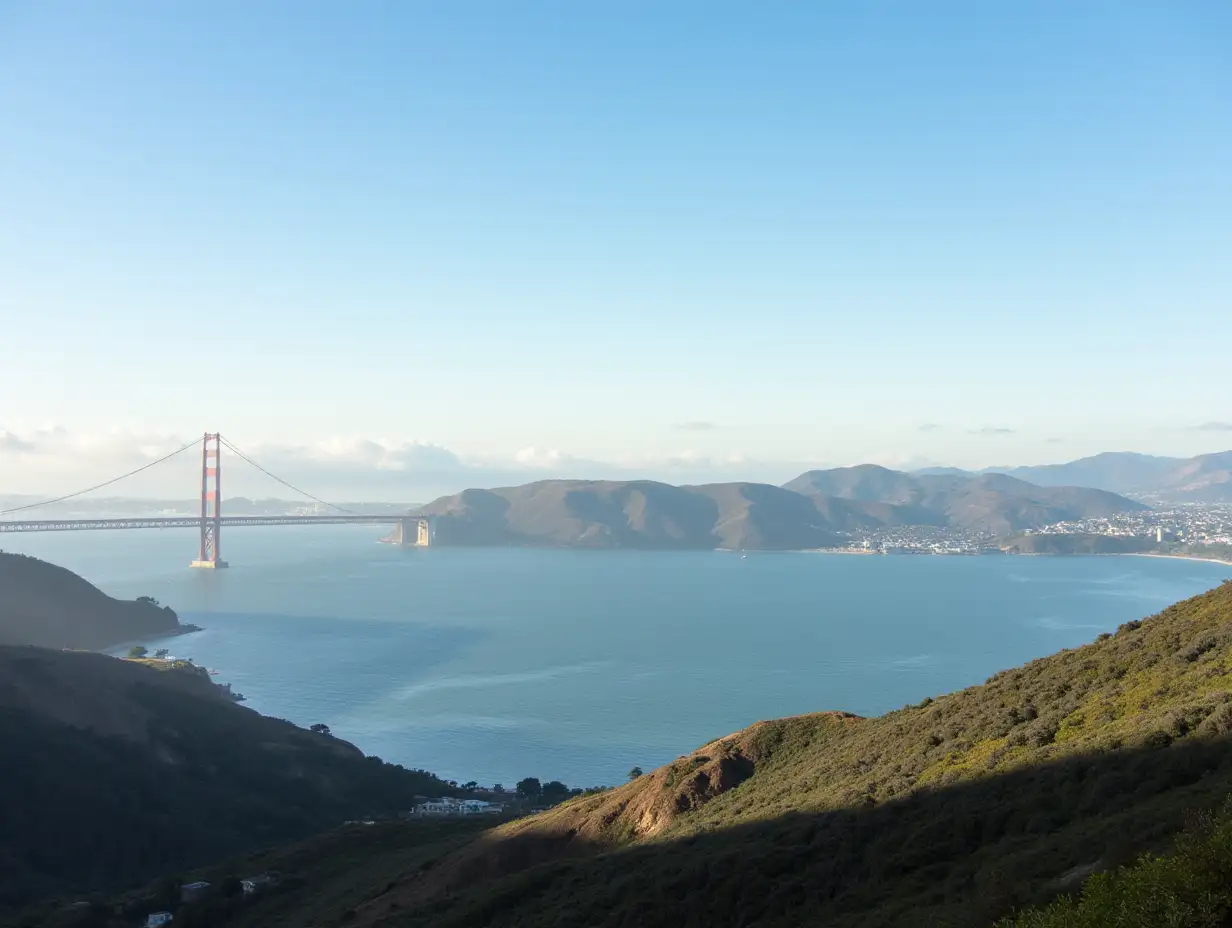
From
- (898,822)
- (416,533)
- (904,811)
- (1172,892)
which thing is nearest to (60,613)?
(904,811)

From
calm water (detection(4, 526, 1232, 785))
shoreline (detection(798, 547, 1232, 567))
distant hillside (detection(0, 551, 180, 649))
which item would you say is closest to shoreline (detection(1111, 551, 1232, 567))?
shoreline (detection(798, 547, 1232, 567))

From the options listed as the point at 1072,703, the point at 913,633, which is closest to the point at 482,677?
the point at 913,633

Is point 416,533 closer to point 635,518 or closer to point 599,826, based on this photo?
point 635,518

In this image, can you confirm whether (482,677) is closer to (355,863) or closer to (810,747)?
(355,863)

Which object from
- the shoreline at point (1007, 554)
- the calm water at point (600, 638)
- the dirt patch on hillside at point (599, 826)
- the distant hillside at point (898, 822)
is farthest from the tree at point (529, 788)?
the shoreline at point (1007, 554)

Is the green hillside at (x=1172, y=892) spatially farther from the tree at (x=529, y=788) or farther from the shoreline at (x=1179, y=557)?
the shoreline at (x=1179, y=557)

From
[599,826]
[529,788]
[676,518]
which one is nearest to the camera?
[599,826]

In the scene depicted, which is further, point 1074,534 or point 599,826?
point 1074,534
